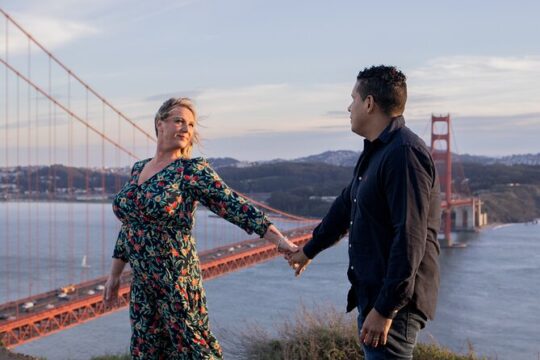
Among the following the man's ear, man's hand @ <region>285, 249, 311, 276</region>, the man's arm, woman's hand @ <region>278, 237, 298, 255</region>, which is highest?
the man's ear

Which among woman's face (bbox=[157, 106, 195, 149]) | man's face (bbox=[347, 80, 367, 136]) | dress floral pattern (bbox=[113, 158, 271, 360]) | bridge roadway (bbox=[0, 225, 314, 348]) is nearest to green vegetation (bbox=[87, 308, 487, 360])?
dress floral pattern (bbox=[113, 158, 271, 360])

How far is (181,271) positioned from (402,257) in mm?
582

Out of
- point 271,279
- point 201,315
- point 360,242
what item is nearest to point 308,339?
point 201,315

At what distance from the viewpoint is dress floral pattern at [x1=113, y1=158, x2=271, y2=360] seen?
1.80 metres

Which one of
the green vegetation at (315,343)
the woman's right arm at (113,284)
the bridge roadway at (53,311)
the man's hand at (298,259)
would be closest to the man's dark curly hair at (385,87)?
the man's hand at (298,259)

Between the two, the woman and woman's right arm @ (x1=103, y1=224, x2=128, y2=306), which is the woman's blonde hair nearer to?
the woman

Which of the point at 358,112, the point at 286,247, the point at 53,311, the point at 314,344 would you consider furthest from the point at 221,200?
the point at 53,311

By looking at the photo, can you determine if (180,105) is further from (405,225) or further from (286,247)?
(405,225)

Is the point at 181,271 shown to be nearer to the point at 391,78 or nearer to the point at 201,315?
the point at 201,315

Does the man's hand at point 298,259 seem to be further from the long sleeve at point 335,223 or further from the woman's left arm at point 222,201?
the woman's left arm at point 222,201

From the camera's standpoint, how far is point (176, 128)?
187cm

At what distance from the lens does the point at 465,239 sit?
117 feet

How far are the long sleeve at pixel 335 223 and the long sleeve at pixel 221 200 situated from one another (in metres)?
0.16

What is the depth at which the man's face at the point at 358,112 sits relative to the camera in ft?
5.35
